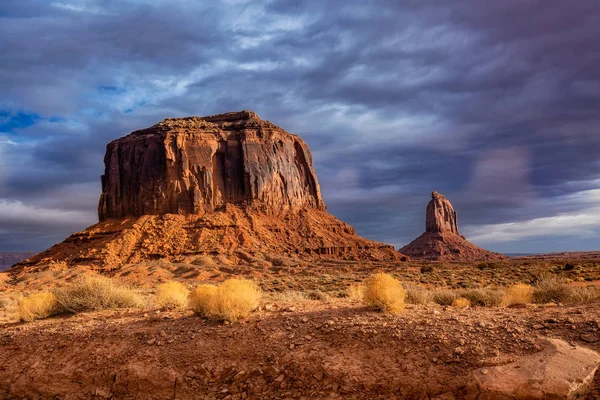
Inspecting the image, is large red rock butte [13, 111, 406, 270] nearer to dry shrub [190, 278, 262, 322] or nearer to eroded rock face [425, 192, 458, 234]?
dry shrub [190, 278, 262, 322]

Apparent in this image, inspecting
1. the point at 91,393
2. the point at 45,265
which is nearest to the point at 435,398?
the point at 91,393

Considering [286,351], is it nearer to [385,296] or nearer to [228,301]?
[228,301]

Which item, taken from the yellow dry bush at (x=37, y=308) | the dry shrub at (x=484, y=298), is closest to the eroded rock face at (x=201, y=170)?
the yellow dry bush at (x=37, y=308)

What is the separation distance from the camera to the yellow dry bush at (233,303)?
10.5 meters

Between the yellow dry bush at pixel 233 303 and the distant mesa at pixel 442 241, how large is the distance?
326ft

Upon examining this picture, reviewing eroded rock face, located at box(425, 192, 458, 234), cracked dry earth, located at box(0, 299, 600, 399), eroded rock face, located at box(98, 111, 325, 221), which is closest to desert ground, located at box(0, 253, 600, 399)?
cracked dry earth, located at box(0, 299, 600, 399)

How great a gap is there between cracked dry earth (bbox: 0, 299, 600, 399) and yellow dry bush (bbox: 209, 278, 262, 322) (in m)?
0.28

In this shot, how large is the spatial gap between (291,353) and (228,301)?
2.38 m

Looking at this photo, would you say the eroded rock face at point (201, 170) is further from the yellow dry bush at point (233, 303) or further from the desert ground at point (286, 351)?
the yellow dry bush at point (233, 303)

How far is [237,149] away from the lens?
76.6 m

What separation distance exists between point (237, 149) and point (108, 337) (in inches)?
2633

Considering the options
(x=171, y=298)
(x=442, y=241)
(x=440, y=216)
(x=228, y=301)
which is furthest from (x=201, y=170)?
(x=440, y=216)

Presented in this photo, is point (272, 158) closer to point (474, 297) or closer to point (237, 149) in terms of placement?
point (237, 149)

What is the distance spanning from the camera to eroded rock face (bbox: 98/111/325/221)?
7250 cm
